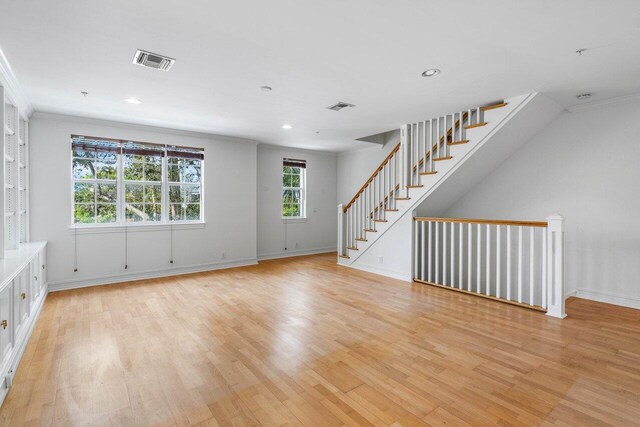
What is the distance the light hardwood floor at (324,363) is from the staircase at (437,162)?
5.32 ft

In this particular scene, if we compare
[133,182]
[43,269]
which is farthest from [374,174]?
[43,269]

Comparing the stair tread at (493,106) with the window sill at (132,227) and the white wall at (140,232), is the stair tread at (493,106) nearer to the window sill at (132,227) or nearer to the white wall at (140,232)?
the white wall at (140,232)

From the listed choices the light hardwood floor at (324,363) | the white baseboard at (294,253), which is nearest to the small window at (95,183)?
the light hardwood floor at (324,363)

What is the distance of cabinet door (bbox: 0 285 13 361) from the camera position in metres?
2.19

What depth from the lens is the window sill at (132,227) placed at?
15.8 ft

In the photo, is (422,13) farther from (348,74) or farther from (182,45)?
(182,45)

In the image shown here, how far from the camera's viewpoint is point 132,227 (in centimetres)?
525

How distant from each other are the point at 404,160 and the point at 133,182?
15.1 feet

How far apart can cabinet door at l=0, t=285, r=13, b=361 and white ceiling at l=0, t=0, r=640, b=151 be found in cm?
199

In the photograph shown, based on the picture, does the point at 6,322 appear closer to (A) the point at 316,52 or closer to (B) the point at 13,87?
(B) the point at 13,87

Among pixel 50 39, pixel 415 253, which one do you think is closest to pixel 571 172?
pixel 415 253

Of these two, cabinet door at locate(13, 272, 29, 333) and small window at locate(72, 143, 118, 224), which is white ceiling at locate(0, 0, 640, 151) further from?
cabinet door at locate(13, 272, 29, 333)

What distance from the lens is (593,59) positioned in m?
2.83

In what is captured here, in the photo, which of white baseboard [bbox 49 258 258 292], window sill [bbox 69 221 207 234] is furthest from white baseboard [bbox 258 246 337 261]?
window sill [bbox 69 221 207 234]
